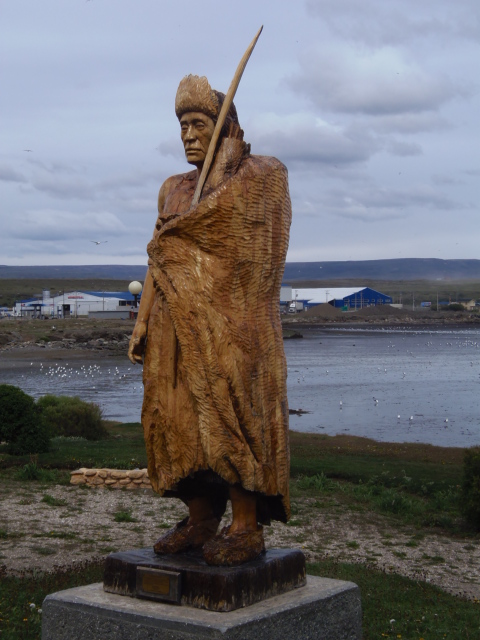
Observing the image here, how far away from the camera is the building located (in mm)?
106812

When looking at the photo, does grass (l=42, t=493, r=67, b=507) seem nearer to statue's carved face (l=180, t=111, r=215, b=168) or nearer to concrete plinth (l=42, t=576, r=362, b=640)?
concrete plinth (l=42, t=576, r=362, b=640)

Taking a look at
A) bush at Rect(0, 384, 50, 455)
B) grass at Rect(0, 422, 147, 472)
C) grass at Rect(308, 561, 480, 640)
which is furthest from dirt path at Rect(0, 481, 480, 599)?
bush at Rect(0, 384, 50, 455)

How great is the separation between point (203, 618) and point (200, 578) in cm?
26

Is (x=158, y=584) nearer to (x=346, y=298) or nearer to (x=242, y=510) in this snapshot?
(x=242, y=510)

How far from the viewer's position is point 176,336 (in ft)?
A: 18.0

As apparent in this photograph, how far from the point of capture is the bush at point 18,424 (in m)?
17.5

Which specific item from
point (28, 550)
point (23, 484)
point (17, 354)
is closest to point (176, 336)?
point (28, 550)

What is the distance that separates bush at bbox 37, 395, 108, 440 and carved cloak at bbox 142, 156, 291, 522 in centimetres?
1643

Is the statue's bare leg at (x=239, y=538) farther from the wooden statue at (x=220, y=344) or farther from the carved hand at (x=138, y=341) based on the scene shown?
the carved hand at (x=138, y=341)

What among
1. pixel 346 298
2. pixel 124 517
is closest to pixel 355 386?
pixel 124 517

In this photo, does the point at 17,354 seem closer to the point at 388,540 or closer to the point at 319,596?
the point at 388,540

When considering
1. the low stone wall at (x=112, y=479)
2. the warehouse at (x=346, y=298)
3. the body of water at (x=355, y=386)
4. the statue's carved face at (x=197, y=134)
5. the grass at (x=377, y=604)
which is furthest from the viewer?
the warehouse at (x=346, y=298)

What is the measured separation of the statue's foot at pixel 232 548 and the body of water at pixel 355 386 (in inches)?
870

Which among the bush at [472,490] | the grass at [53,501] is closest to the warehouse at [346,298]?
the grass at [53,501]
